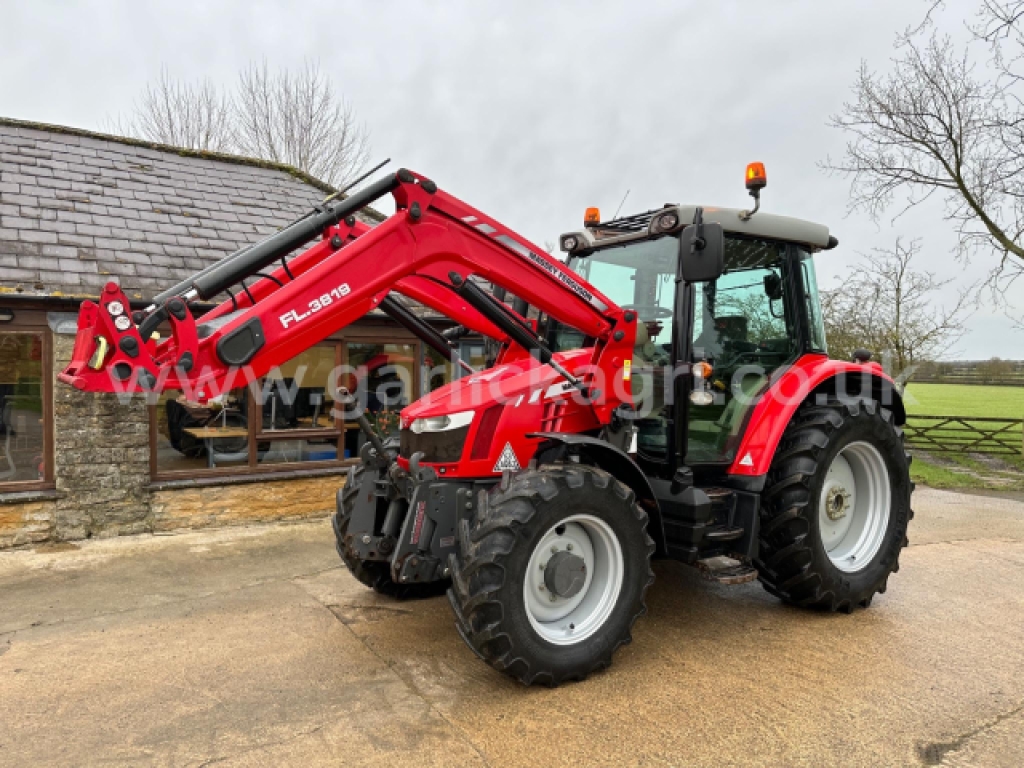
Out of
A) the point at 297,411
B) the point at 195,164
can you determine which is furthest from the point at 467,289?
the point at 195,164

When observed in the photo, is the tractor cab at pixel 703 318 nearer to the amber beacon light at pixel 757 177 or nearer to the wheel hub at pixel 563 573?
the amber beacon light at pixel 757 177

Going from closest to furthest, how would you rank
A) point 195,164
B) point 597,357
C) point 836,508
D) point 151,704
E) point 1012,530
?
1. point 151,704
2. point 597,357
3. point 836,508
4. point 1012,530
5. point 195,164

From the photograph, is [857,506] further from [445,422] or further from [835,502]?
[445,422]

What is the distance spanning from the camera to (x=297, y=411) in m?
8.02

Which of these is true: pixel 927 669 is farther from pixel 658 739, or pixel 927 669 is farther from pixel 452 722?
pixel 452 722

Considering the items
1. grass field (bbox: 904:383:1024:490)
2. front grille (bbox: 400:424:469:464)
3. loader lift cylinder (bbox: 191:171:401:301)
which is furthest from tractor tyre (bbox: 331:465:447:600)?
grass field (bbox: 904:383:1024:490)

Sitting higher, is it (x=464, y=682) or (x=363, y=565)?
(x=363, y=565)

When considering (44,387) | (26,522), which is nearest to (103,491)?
(26,522)

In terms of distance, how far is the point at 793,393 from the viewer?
436cm

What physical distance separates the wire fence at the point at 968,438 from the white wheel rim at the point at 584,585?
513 inches

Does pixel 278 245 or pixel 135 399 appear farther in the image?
pixel 135 399

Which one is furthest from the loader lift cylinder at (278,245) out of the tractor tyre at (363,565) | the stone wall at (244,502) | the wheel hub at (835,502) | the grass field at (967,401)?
the grass field at (967,401)

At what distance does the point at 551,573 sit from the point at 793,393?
197 cm

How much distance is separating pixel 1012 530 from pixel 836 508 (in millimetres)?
4150
